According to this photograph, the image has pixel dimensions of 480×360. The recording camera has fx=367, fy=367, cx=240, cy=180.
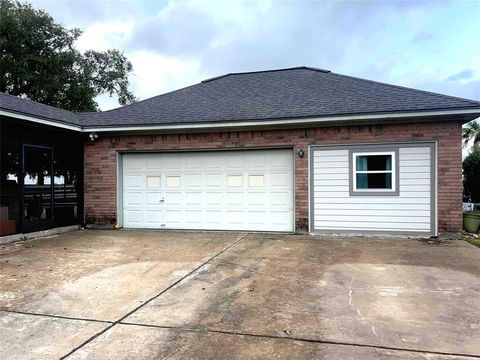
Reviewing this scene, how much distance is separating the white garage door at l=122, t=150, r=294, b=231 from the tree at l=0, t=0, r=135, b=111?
15155 millimetres

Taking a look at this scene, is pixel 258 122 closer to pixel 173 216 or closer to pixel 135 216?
pixel 173 216

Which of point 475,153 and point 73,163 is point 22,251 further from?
point 475,153

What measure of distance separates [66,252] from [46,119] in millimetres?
3426

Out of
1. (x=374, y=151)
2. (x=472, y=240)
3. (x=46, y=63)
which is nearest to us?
(x=472, y=240)

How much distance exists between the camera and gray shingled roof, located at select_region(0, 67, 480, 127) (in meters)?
8.77

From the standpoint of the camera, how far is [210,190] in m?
10.2

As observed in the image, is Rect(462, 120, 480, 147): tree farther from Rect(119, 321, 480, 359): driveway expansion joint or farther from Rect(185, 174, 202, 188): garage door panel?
Rect(119, 321, 480, 359): driveway expansion joint

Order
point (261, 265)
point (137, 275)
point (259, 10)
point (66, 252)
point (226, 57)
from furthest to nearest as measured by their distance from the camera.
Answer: point (226, 57), point (259, 10), point (66, 252), point (261, 265), point (137, 275)

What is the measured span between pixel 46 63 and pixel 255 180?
62.4 feet

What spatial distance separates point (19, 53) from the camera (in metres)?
21.9

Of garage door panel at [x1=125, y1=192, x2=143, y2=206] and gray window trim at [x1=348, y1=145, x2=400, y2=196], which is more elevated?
gray window trim at [x1=348, y1=145, x2=400, y2=196]

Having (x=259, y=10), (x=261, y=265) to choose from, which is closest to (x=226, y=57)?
(x=259, y=10)

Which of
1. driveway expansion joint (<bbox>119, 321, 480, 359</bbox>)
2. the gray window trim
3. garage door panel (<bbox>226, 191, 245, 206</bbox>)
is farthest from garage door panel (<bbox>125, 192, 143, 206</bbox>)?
driveway expansion joint (<bbox>119, 321, 480, 359</bbox>)

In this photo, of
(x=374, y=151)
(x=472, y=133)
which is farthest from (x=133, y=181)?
(x=472, y=133)
